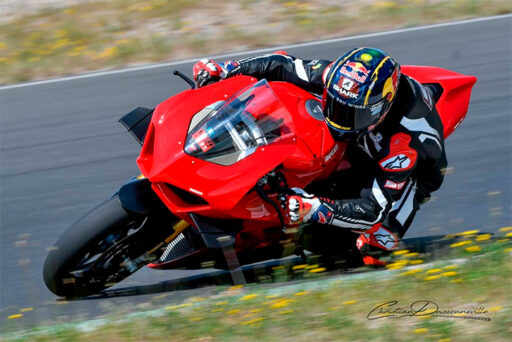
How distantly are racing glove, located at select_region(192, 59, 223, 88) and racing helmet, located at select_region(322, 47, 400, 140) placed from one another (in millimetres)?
935

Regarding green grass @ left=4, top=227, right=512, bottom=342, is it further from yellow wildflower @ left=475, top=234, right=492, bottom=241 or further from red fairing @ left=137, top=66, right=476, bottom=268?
yellow wildflower @ left=475, top=234, right=492, bottom=241

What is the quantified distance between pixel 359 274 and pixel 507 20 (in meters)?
5.35

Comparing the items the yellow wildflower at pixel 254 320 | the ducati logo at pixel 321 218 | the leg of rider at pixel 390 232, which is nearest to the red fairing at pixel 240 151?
the ducati logo at pixel 321 218

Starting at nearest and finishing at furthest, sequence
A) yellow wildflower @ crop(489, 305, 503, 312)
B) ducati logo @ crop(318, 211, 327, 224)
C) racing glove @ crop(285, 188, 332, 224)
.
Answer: yellow wildflower @ crop(489, 305, 503, 312)
racing glove @ crop(285, 188, 332, 224)
ducati logo @ crop(318, 211, 327, 224)

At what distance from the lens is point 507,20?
884cm

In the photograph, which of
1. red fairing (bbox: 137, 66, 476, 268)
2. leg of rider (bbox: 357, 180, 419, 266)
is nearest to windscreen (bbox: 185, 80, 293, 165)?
red fairing (bbox: 137, 66, 476, 268)

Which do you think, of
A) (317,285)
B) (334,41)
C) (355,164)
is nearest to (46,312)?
(317,285)

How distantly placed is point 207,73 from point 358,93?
1206mm

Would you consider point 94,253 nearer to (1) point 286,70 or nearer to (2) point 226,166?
(2) point 226,166

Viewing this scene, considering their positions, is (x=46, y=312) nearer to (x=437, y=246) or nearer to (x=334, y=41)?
(x=437, y=246)

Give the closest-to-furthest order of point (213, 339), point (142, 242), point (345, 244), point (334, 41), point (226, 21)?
1. point (213, 339)
2. point (142, 242)
3. point (345, 244)
4. point (334, 41)
5. point (226, 21)

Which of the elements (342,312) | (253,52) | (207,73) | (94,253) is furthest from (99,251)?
(253,52)

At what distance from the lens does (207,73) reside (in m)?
5.02

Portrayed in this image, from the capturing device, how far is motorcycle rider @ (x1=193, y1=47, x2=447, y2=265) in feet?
14.0
